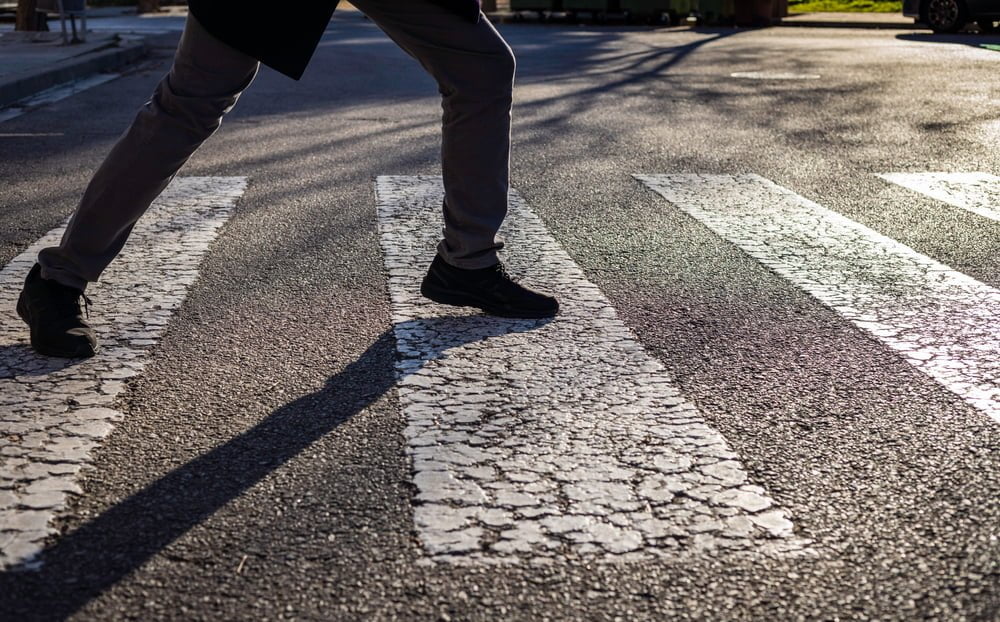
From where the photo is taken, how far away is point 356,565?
2.02 m

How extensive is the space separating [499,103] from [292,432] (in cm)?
122

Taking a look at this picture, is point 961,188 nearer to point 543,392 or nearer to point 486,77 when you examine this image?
point 486,77

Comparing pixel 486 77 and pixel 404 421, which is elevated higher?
pixel 486 77

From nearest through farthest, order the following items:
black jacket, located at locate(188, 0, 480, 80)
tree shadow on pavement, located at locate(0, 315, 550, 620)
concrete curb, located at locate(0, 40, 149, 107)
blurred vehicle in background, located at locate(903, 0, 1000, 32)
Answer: tree shadow on pavement, located at locate(0, 315, 550, 620) → black jacket, located at locate(188, 0, 480, 80) → concrete curb, located at locate(0, 40, 149, 107) → blurred vehicle in background, located at locate(903, 0, 1000, 32)

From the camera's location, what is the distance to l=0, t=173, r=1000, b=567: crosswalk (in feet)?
7.11

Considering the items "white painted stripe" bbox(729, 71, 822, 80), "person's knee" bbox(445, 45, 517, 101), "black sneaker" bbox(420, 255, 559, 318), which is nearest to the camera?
"person's knee" bbox(445, 45, 517, 101)

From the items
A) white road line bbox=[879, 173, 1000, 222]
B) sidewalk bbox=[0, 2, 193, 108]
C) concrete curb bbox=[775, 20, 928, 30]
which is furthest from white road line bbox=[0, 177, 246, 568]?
concrete curb bbox=[775, 20, 928, 30]

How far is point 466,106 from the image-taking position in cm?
336

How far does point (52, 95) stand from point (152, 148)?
23.1ft

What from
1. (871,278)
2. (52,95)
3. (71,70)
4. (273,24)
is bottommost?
(871,278)

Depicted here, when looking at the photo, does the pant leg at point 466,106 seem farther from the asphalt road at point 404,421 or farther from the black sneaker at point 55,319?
the black sneaker at point 55,319

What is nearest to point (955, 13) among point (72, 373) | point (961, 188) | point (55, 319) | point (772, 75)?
point (772, 75)

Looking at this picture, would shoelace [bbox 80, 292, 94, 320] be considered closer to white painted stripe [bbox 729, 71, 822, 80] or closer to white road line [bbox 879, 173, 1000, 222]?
white road line [bbox 879, 173, 1000, 222]

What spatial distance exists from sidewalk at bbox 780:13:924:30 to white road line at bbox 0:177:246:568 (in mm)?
19668
